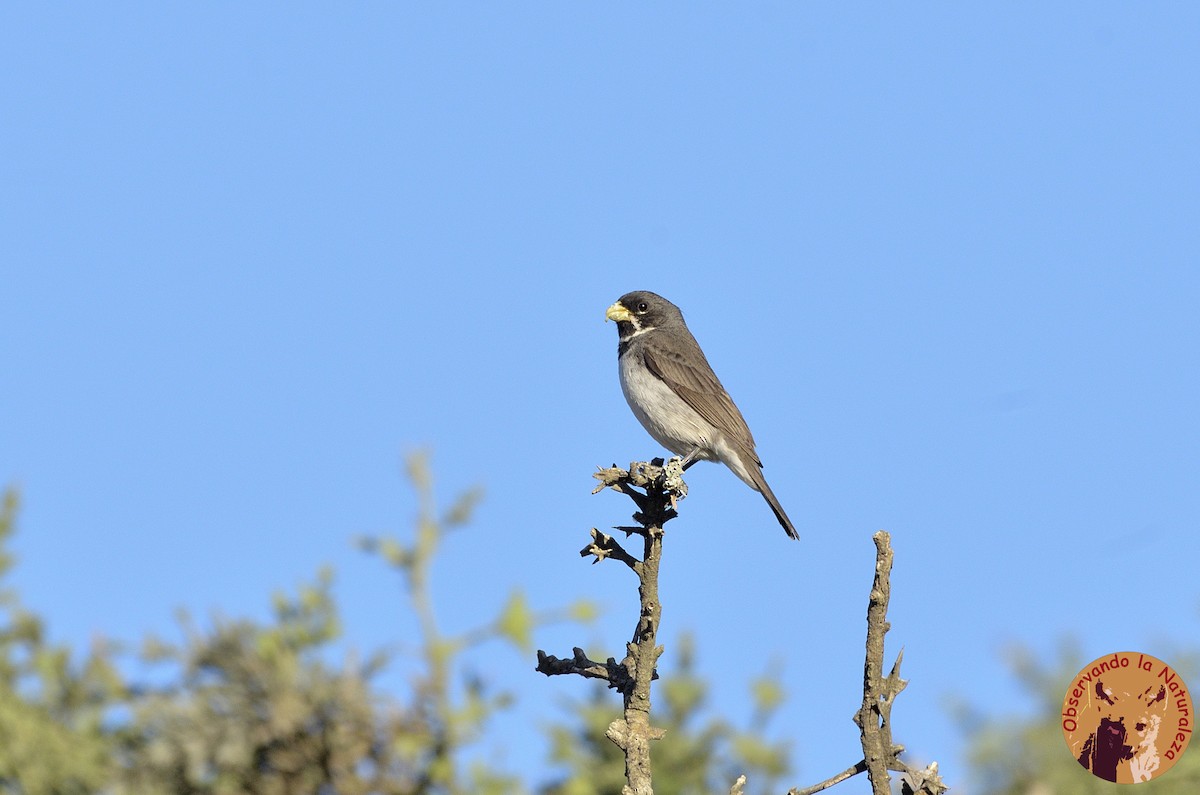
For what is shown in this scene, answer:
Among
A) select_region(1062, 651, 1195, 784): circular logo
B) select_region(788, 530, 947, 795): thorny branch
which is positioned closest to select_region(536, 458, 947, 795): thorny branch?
select_region(788, 530, 947, 795): thorny branch

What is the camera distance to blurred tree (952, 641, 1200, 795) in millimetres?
12234

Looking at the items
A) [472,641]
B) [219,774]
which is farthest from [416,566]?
[219,774]

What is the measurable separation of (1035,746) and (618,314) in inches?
238

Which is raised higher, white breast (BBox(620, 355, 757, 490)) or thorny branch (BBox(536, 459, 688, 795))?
white breast (BBox(620, 355, 757, 490))

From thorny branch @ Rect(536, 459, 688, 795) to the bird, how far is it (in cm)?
602

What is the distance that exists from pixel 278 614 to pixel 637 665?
4206 mm

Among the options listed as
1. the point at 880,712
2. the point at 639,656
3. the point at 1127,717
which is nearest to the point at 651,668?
the point at 639,656

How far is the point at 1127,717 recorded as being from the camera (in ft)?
16.1

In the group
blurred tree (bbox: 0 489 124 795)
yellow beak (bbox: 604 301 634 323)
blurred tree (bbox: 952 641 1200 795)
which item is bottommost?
blurred tree (bbox: 0 489 124 795)

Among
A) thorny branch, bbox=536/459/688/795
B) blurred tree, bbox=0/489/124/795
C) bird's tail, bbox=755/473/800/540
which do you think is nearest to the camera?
thorny branch, bbox=536/459/688/795

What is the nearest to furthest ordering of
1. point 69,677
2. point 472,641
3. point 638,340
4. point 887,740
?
point 887,740
point 472,641
point 69,677
point 638,340

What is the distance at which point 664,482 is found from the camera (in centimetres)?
588

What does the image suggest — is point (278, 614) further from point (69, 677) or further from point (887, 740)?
point (887, 740)

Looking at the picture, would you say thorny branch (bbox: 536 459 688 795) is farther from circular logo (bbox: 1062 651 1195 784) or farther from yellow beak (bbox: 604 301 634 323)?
yellow beak (bbox: 604 301 634 323)
